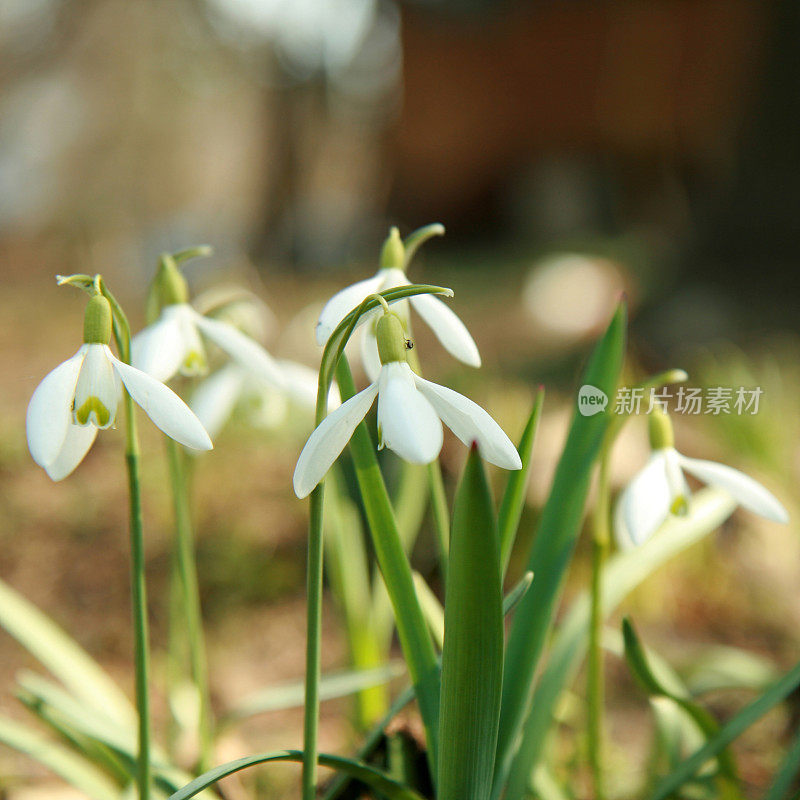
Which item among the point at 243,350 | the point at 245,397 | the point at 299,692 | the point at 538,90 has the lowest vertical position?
the point at 299,692

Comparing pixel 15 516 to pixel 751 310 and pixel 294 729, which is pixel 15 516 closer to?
pixel 294 729

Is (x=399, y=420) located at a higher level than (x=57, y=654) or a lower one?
higher

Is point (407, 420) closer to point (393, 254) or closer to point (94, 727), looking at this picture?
point (393, 254)

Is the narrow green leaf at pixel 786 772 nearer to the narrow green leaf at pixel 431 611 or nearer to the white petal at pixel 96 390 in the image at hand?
the narrow green leaf at pixel 431 611

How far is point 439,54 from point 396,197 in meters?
1.73

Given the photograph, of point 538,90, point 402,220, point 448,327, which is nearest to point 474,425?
point 448,327

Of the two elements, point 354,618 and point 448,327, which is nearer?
point 448,327

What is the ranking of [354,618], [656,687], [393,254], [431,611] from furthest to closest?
[354,618]
[431,611]
[656,687]
[393,254]

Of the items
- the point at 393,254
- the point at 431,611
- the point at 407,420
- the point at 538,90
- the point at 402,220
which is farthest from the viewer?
the point at 402,220

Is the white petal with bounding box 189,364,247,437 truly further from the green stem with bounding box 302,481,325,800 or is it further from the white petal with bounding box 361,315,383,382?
the green stem with bounding box 302,481,325,800

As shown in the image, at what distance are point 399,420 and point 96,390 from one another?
254 mm

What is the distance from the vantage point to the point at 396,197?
935 centimetres

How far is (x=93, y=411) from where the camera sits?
0.62 m

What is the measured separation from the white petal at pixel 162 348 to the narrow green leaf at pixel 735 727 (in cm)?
73
